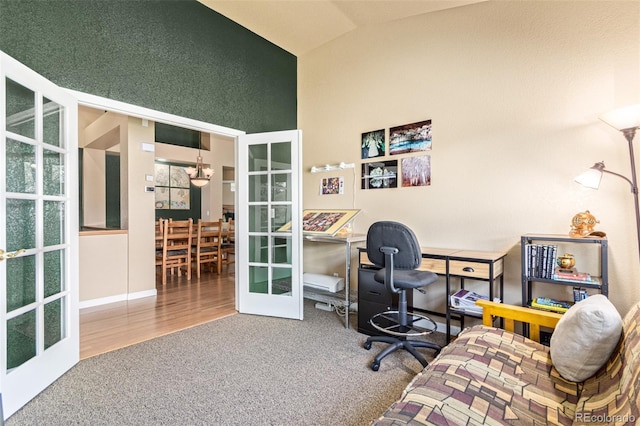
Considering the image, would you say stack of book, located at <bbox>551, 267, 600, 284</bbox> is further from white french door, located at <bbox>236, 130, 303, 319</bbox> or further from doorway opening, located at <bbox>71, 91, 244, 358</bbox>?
doorway opening, located at <bbox>71, 91, 244, 358</bbox>

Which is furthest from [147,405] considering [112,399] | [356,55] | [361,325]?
[356,55]

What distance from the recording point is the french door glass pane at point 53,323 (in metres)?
2.13

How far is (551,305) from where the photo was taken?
2.16m

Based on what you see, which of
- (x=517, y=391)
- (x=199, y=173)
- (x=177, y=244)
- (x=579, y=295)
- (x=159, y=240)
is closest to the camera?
(x=517, y=391)

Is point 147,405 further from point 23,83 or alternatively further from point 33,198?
point 23,83

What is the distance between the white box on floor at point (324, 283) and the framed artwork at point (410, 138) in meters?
1.57

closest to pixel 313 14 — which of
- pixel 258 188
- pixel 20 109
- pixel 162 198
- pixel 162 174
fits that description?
pixel 258 188

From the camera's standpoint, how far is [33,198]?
1992 millimetres

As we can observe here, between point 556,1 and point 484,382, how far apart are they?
2.86 m

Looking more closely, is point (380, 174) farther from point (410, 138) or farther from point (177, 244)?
point (177, 244)

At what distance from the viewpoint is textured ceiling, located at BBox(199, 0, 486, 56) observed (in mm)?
3016

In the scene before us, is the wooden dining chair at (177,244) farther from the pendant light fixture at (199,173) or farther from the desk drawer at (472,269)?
the desk drawer at (472,269)

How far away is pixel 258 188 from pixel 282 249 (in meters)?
0.76

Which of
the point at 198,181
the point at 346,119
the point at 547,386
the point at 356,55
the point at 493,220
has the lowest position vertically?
the point at 547,386
